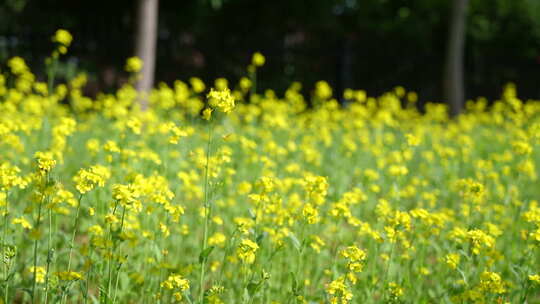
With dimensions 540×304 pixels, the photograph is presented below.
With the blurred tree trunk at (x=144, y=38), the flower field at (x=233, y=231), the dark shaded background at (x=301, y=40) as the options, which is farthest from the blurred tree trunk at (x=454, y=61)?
the blurred tree trunk at (x=144, y=38)

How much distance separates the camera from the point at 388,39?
43.8ft

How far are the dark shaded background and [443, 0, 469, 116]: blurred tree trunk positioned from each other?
2.26 m

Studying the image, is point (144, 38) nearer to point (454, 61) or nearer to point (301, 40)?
point (301, 40)

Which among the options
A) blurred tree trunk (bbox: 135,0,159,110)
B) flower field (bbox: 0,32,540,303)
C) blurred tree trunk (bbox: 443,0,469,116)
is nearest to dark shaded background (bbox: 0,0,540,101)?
blurred tree trunk (bbox: 443,0,469,116)

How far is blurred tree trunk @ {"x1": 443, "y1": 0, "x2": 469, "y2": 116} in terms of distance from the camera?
1067cm

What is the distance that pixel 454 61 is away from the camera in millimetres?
10797

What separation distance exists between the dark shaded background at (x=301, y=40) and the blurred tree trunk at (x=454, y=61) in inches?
88.8

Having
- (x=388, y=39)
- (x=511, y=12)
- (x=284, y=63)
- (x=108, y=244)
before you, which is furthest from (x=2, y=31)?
(x=511, y=12)

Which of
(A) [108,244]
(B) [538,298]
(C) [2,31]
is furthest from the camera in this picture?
(C) [2,31]

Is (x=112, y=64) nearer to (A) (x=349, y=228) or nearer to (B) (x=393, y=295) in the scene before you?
(A) (x=349, y=228)

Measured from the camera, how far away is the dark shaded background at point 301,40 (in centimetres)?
1168

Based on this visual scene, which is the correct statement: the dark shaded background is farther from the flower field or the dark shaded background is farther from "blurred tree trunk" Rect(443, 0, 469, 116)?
the flower field

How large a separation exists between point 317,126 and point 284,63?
595 cm

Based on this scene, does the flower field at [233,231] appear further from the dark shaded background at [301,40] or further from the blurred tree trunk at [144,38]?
the dark shaded background at [301,40]
